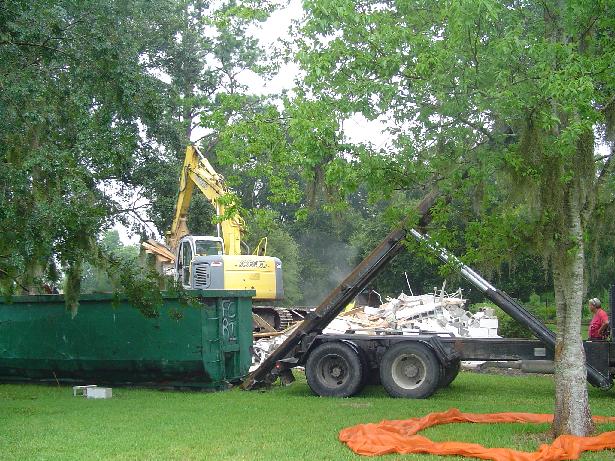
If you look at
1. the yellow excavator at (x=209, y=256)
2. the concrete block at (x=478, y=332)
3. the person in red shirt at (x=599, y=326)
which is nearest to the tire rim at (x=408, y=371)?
the person in red shirt at (x=599, y=326)

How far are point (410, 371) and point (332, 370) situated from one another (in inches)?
55.3

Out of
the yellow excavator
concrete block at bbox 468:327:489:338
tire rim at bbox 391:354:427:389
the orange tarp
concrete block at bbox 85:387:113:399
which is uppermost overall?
the yellow excavator

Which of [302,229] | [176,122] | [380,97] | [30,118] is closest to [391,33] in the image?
[380,97]

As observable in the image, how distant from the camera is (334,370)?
48.6ft

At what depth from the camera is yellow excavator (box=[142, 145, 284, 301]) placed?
71.3ft

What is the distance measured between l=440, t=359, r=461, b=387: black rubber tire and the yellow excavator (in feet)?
25.8

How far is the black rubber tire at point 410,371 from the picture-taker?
46.4 feet

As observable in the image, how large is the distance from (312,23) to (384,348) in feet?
23.4

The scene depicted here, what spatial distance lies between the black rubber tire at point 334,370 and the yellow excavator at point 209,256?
7120 millimetres

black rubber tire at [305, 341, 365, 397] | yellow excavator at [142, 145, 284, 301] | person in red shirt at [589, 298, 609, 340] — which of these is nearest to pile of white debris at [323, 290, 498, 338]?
yellow excavator at [142, 145, 284, 301]

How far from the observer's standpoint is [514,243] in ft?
33.2

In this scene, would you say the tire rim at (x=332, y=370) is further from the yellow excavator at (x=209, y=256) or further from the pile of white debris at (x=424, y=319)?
the yellow excavator at (x=209, y=256)

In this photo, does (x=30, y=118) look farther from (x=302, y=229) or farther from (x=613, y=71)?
(x=302, y=229)

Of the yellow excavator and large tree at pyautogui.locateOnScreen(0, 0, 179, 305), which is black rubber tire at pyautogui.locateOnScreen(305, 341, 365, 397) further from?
the yellow excavator
